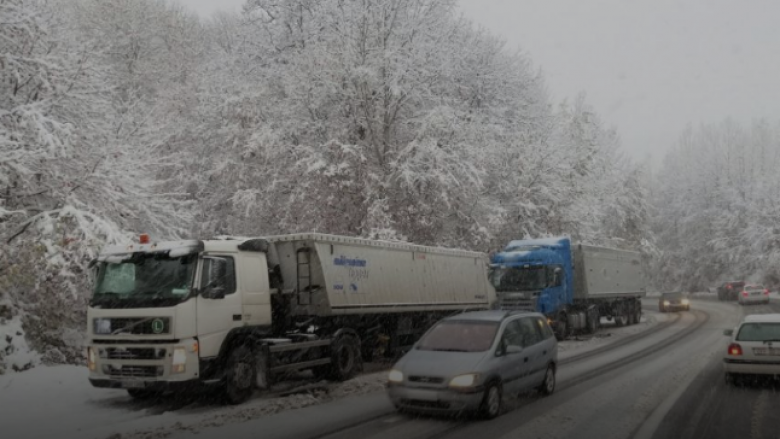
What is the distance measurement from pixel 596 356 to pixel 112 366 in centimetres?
1262

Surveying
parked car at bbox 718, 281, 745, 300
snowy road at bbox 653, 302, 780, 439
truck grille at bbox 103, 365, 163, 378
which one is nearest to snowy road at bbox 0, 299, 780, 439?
snowy road at bbox 653, 302, 780, 439

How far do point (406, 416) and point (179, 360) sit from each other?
Answer: 12.2 ft

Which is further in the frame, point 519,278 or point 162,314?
point 519,278

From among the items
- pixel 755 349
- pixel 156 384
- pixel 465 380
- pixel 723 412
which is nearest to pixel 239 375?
pixel 156 384

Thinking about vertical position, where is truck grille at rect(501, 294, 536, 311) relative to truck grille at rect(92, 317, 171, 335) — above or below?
below

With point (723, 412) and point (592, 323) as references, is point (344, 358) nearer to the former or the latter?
point (723, 412)

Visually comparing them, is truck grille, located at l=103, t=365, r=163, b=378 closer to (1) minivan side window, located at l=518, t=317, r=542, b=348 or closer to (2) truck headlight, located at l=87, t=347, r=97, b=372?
(2) truck headlight, located at l=87, t=347, r=97, b=372

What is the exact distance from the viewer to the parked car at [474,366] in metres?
9.63

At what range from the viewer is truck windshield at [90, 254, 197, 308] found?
11.0 metres

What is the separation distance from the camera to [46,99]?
1730 cm

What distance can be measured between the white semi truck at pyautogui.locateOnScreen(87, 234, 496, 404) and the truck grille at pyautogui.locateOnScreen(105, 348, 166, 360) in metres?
0.02

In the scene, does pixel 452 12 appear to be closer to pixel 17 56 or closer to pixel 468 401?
pixel 17 56

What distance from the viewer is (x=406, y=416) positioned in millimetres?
10125

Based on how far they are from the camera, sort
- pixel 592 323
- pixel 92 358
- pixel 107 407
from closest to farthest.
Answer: pixel 92 358
pixel 107 407
pixel 592 323
